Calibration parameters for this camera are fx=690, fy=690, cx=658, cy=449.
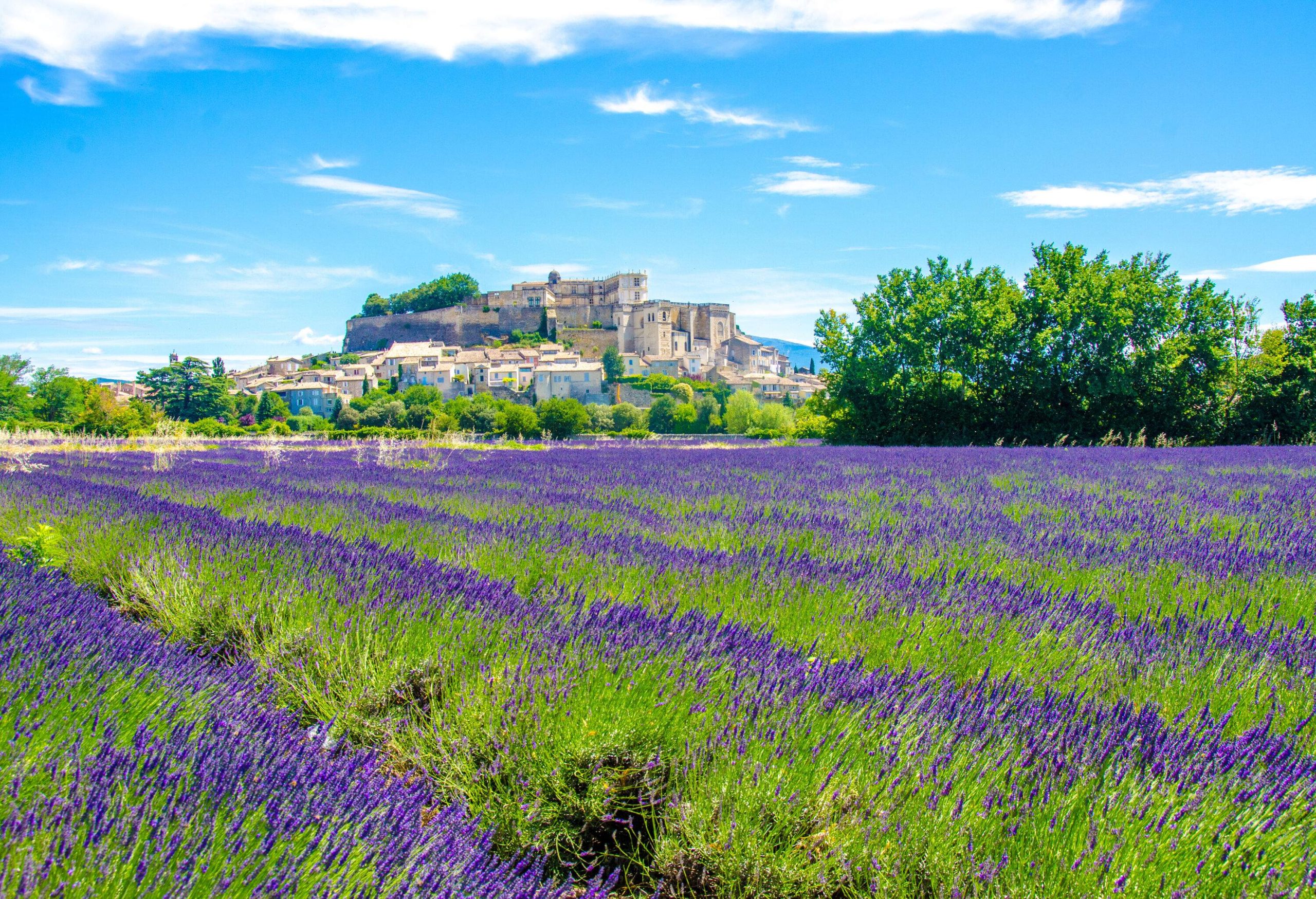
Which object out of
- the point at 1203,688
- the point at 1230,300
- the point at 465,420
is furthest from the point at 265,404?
the point at 1203,688

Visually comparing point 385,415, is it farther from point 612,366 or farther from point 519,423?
point 612,366

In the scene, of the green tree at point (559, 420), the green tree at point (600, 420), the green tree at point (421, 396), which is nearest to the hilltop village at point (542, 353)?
the green tree at point (421, 396)

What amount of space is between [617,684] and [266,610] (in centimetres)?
159

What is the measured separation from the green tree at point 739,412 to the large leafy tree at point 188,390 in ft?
140

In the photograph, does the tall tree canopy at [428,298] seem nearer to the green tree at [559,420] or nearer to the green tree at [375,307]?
the green tree at [375,307]

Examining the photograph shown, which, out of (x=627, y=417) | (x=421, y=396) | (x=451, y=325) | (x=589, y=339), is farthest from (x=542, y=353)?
(x=627, y=417)

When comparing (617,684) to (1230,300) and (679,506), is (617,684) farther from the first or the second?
(1230,300)

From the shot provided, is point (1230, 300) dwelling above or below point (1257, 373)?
above

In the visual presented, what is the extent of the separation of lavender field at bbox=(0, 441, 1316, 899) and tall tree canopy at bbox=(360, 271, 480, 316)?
98.8m

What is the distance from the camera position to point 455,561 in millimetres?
3203

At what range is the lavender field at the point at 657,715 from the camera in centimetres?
109

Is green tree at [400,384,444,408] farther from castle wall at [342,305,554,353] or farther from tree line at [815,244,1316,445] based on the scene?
tree line at [815,244,1316,445]

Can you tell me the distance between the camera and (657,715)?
164 centimetres

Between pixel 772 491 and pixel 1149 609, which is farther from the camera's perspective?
pixel 772 491
